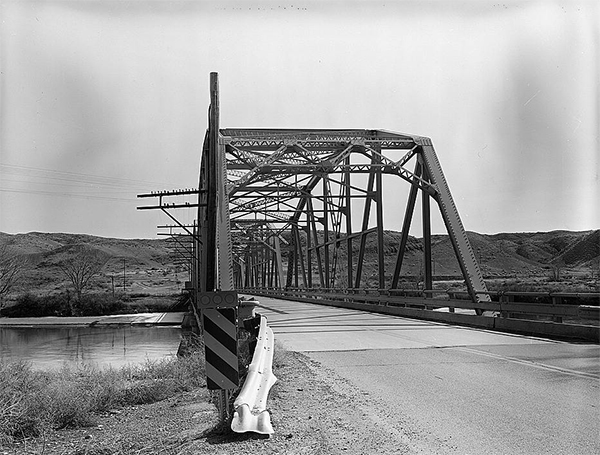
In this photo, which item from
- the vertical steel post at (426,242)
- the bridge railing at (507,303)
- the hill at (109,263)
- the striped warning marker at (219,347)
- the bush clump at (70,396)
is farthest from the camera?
the hill at (109,263)

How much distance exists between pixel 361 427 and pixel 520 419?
1.58 meters

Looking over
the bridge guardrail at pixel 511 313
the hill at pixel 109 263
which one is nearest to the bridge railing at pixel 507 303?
the bridge guardrail at pixel 511 313

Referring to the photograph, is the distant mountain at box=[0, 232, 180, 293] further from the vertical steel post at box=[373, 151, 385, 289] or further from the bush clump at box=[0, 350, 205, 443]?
the bush clump at box=[0, 350, 205, 443]

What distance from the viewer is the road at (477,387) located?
5852 mm

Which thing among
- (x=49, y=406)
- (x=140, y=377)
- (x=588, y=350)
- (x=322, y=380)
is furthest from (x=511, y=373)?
(x=140, y=377)

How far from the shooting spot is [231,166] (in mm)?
29125

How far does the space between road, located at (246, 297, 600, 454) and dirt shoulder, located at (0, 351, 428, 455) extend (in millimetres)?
223

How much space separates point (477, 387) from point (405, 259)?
11756cm

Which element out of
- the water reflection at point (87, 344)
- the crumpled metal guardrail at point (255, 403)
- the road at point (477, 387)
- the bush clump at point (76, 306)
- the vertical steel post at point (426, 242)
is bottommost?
the water reflection at point (87, 344)

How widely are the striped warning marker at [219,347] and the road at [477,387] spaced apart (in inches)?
63.8

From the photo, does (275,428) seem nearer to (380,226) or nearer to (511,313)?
(511,313)

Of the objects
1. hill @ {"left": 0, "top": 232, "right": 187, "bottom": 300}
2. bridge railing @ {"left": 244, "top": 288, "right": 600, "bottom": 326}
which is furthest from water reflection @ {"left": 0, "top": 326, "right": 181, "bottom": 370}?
hill @ {"left": 0, "top": 232, "right": 187, "bottom": 300}

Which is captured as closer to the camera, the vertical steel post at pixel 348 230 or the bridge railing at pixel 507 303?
the bridge railing at pixel 507 303

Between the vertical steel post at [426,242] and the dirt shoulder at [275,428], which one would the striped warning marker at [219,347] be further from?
the vertical steel post at [426,242]
